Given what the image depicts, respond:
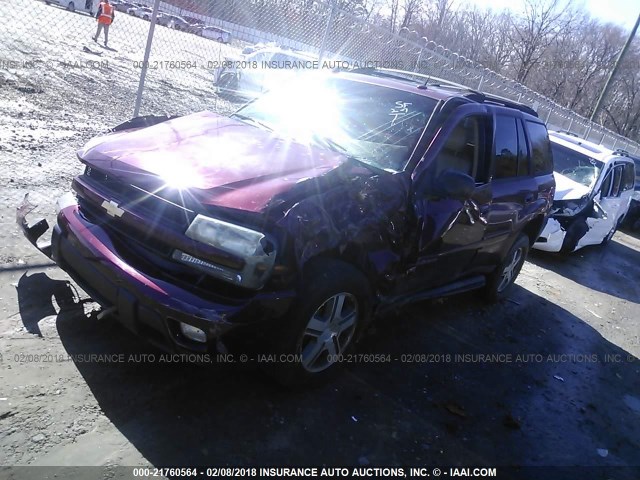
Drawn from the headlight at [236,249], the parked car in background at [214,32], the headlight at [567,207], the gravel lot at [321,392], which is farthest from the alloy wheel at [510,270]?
the parked car in background at [214,32]

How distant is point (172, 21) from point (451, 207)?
22.0 ft

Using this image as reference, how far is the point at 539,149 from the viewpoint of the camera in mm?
5500

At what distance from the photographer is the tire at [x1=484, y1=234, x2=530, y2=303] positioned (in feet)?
18.1

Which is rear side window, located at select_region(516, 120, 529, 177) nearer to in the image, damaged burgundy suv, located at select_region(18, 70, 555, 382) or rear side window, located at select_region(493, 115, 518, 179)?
rear side window, located at select_region(493, 115, 518, 179)

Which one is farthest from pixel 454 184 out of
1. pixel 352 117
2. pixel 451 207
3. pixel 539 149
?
pixel 539 149

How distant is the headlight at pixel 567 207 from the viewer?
800cm

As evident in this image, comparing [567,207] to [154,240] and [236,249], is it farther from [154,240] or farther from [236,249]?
[154,240]

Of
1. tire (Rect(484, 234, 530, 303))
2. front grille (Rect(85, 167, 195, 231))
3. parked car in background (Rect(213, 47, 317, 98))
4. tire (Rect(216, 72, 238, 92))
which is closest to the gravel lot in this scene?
tire (Rect(484, 234, 530, 303))

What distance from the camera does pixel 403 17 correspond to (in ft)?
134

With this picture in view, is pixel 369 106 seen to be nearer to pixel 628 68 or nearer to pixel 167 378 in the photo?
pixel 167 378

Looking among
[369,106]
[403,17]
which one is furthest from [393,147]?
[403,17]

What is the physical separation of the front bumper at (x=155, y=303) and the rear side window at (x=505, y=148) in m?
2.64

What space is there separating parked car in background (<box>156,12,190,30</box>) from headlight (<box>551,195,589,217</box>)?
6426 mm

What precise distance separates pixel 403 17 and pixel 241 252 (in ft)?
139
